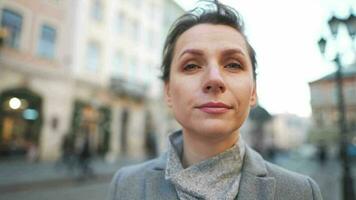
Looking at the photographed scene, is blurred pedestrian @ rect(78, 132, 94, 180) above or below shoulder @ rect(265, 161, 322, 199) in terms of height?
below

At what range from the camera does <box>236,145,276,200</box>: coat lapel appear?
1.23 metres

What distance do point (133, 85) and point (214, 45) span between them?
23506 millimetres

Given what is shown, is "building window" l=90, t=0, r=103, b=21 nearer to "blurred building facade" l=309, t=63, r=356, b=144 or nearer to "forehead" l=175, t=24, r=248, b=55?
"blurred building facade" l=309, t=63, r=356, b=144

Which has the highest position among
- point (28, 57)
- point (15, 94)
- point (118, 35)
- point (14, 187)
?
point (118, 35)

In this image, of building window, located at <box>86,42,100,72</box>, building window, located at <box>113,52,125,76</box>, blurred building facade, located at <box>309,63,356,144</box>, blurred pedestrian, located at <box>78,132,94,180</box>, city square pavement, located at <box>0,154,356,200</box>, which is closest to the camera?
blurred building facade, located at <box>309,63,356,144</box>

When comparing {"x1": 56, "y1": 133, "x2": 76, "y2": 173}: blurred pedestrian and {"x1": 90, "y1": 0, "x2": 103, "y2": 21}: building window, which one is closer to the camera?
{"x1": 56, "y1": 133, "x2": 76, "y2": 173}: blurred pedestrian

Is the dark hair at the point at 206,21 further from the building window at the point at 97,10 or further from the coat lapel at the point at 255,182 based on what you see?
the building window at the point at 97,10

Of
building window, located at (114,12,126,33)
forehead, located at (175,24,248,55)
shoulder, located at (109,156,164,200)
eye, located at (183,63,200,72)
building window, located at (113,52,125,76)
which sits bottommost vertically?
shoulder, located at (109,156,164,200)

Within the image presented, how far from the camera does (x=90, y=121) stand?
69.0 feet

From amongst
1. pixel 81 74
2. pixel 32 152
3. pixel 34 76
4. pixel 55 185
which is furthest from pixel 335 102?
pixel 81 74

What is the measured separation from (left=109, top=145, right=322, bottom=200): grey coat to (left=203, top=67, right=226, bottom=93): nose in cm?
33

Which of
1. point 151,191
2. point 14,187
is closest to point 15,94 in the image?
point 14,187

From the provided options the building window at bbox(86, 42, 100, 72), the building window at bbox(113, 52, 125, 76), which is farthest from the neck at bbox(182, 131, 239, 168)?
the building window at bbox(113, 52, 125, 76)

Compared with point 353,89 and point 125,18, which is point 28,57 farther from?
point 353,89
